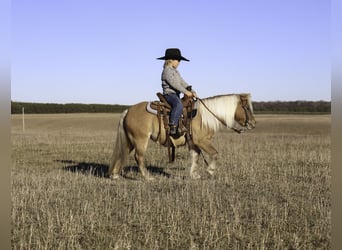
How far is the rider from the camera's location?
834 centimetres

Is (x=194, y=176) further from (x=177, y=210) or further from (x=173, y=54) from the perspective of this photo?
(x=177, y=210)

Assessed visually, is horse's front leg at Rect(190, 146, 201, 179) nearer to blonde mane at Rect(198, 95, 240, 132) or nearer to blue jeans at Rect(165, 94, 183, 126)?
blonde mane at Rect(198, 95, 240, 132)

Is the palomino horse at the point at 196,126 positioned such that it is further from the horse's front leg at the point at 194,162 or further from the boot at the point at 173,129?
the boot at the point at 173,129

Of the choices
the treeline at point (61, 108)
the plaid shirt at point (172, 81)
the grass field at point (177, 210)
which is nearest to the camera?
the grass field at point (177, 210)

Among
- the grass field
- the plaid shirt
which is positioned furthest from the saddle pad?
the grass field

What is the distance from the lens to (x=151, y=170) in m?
10.5

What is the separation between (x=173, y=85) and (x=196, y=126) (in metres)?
1.07

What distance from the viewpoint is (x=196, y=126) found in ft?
28.9

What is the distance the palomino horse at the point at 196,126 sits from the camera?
8797 mm

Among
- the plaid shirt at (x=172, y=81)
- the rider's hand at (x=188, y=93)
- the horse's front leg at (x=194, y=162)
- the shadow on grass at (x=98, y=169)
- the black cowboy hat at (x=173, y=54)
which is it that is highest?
the black cowboy hat at (x=173, y=54)

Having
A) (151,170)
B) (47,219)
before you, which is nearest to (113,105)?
(151,170)

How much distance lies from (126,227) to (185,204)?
4.38 ft

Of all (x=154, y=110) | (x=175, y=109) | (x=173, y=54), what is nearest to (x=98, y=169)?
(x=154, y=110)

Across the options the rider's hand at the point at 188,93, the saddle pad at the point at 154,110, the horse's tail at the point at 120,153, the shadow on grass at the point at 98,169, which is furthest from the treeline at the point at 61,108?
the rider's hand at the point at 188,93
